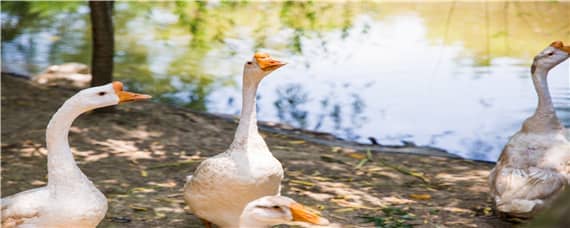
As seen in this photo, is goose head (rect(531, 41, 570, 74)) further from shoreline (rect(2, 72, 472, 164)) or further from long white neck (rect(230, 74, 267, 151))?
long white neck (rect(230, 74, 267, 151))

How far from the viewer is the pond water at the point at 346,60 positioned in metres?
9.72

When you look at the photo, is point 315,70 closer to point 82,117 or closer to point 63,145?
point 82,117

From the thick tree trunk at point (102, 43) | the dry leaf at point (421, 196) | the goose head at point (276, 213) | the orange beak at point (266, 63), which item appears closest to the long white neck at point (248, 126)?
the orange beak at point (266, 63)

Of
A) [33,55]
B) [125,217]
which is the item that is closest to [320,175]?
[125,217]

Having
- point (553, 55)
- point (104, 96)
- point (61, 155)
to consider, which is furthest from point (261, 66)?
point (553, 55)

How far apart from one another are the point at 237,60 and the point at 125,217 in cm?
659

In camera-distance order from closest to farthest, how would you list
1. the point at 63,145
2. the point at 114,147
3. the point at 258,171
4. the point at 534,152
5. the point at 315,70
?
the point at 63,145, the point at 258,171, the point at 534,152, the point at 114,147, the point at 315,70

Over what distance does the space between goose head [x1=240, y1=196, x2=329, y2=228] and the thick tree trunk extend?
15.7ft

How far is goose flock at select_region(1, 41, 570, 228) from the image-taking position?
4.72 metres

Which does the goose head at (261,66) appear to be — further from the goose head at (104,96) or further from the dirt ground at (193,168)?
the dirt ground at (193,168)

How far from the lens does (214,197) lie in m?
5.38

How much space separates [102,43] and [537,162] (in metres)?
4.63

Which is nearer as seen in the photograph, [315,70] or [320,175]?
[320,175]

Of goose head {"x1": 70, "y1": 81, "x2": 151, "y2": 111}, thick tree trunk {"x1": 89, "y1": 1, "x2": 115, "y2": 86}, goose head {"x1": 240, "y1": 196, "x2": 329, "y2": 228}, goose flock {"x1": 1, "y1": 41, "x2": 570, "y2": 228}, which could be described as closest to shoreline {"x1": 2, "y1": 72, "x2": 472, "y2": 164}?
thick tree trunk {"x1": 89, "y1": 1, "x2": 115, "y2": 86}
